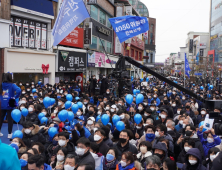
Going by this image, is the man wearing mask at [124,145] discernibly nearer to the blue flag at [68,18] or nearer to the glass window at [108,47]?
the blue flag at [68,18]

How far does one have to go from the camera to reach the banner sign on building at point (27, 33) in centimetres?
1708

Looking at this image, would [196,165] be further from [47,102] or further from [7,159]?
[47,102]

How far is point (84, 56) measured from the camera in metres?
25.3

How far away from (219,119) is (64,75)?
814 inches

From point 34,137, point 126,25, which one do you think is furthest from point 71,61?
point 34,137

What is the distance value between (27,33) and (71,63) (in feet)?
18.3

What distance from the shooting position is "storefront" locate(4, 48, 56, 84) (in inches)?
651

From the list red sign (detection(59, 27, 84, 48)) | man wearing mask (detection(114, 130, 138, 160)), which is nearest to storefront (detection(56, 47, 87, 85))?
red sign (detection(59, 27, 84, 48))

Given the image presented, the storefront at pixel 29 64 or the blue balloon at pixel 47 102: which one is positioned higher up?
the storefront at pixel 29 64

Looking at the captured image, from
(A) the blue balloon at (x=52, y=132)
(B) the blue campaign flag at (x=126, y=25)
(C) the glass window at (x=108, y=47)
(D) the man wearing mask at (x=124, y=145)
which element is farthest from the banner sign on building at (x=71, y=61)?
(D) the man wearing mask at (x=124, y=145)

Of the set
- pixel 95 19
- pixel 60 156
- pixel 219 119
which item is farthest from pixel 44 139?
pixel 95 19

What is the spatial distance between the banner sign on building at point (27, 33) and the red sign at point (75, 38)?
2.38 meters

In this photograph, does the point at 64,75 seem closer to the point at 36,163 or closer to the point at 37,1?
the point at 37,1

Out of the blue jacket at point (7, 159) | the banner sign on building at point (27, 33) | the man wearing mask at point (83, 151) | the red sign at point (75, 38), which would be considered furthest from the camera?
the red sign at point (75, 38)
